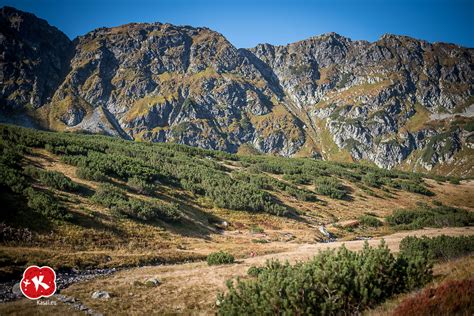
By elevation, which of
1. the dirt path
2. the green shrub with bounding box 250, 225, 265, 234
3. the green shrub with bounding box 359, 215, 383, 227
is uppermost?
the dirt path

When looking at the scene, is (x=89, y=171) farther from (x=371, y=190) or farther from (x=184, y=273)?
(x=371, y=190)

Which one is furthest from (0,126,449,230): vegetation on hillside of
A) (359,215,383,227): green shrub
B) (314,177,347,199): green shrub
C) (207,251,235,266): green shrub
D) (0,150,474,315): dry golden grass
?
(207,251,235,266): green shrub

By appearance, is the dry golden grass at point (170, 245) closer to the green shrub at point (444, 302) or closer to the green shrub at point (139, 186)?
the green shrub at point (139, 186)

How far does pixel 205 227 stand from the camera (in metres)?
39.2

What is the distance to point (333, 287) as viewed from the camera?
32.1 ft

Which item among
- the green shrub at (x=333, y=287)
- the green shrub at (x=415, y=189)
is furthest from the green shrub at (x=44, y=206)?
the green shrub at (x=415, y=189)

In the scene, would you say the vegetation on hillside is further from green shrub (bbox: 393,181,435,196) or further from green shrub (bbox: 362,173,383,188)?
green shrub (bbox: 393,181,435,196)

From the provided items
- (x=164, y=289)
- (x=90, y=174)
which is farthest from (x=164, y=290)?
(x=90, y=174)

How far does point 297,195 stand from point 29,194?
49055mm

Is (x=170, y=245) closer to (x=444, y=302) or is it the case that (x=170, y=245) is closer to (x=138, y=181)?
(x=138, y=181)

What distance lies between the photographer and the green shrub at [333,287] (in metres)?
9.48

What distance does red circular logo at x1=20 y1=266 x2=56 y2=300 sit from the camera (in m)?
14.9

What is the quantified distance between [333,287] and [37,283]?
15.3m

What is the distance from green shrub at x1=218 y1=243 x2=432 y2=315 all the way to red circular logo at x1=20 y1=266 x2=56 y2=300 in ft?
34.5
